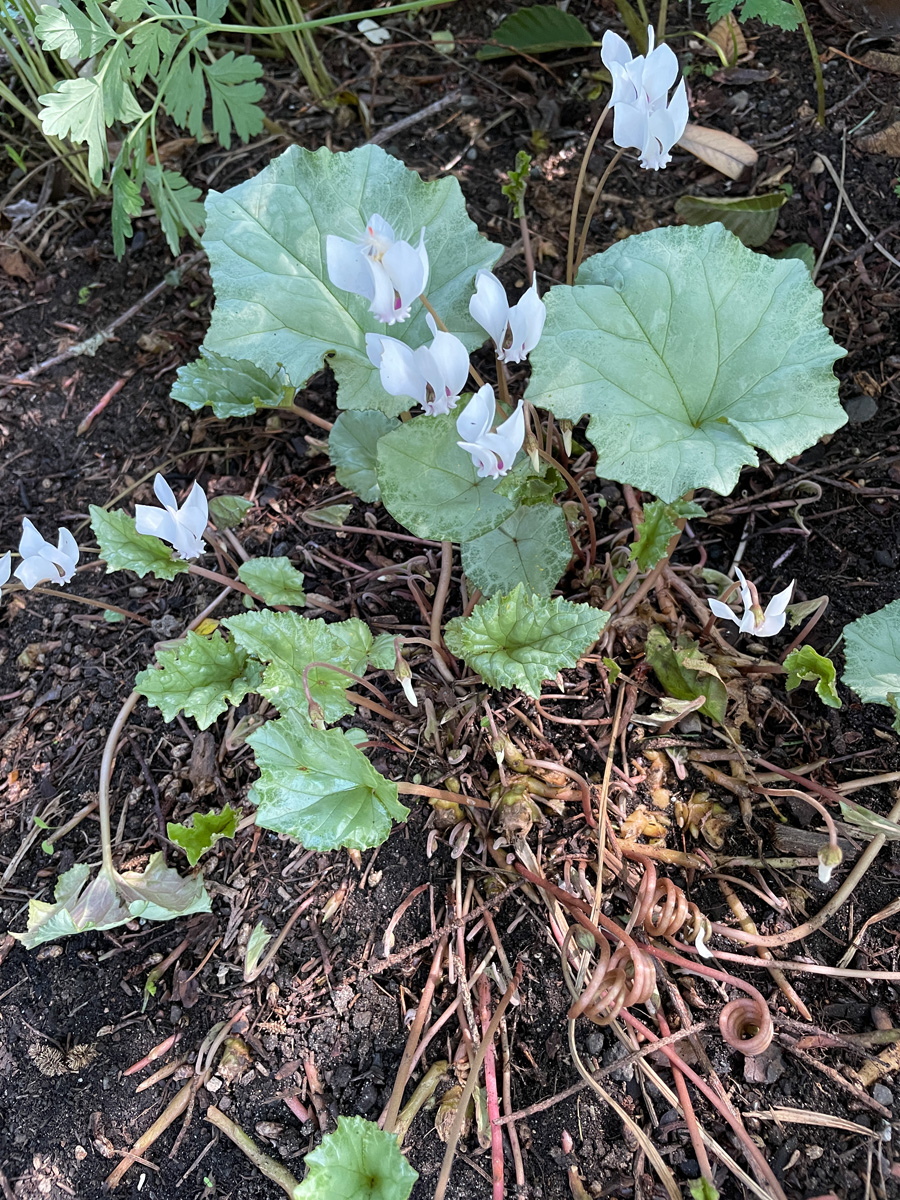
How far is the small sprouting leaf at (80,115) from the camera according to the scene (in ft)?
5.73

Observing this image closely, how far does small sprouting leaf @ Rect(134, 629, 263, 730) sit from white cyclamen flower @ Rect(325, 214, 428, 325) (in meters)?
0.70

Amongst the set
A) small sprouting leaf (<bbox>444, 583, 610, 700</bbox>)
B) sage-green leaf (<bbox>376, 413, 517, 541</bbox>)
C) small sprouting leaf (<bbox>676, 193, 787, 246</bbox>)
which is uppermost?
sage-green leaf (<bbox>376, 413, 517, 541</bbox>)

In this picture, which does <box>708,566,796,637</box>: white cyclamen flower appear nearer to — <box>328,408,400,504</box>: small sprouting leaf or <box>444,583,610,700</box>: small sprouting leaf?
<box>444,583,610,700</box>: small sprouting leaf

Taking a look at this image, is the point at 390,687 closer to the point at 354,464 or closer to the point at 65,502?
the point at 354,464

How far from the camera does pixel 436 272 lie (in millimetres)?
1619

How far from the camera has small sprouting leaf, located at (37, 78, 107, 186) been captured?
175 cm

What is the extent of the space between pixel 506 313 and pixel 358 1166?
1266 mm

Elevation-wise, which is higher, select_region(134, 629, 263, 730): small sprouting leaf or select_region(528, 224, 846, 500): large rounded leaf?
select_region(528, 224, 846, 500): large rounded leaf

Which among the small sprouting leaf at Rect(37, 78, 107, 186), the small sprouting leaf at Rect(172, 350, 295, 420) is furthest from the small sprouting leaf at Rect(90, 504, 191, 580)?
the small sprouting leaf at Rect(37, 78, 107, 186)

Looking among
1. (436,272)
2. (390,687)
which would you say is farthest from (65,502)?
(436,272)

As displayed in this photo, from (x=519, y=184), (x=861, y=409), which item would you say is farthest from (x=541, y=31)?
(x=861, y=409)

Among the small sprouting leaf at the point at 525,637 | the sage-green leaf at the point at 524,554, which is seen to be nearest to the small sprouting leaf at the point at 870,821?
the small sprouting leaf at the point at 525,637

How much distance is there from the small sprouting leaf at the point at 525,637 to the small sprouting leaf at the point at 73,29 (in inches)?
55.0

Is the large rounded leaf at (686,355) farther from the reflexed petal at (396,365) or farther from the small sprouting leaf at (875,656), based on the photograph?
the small sprouting leaf at (875,656)
